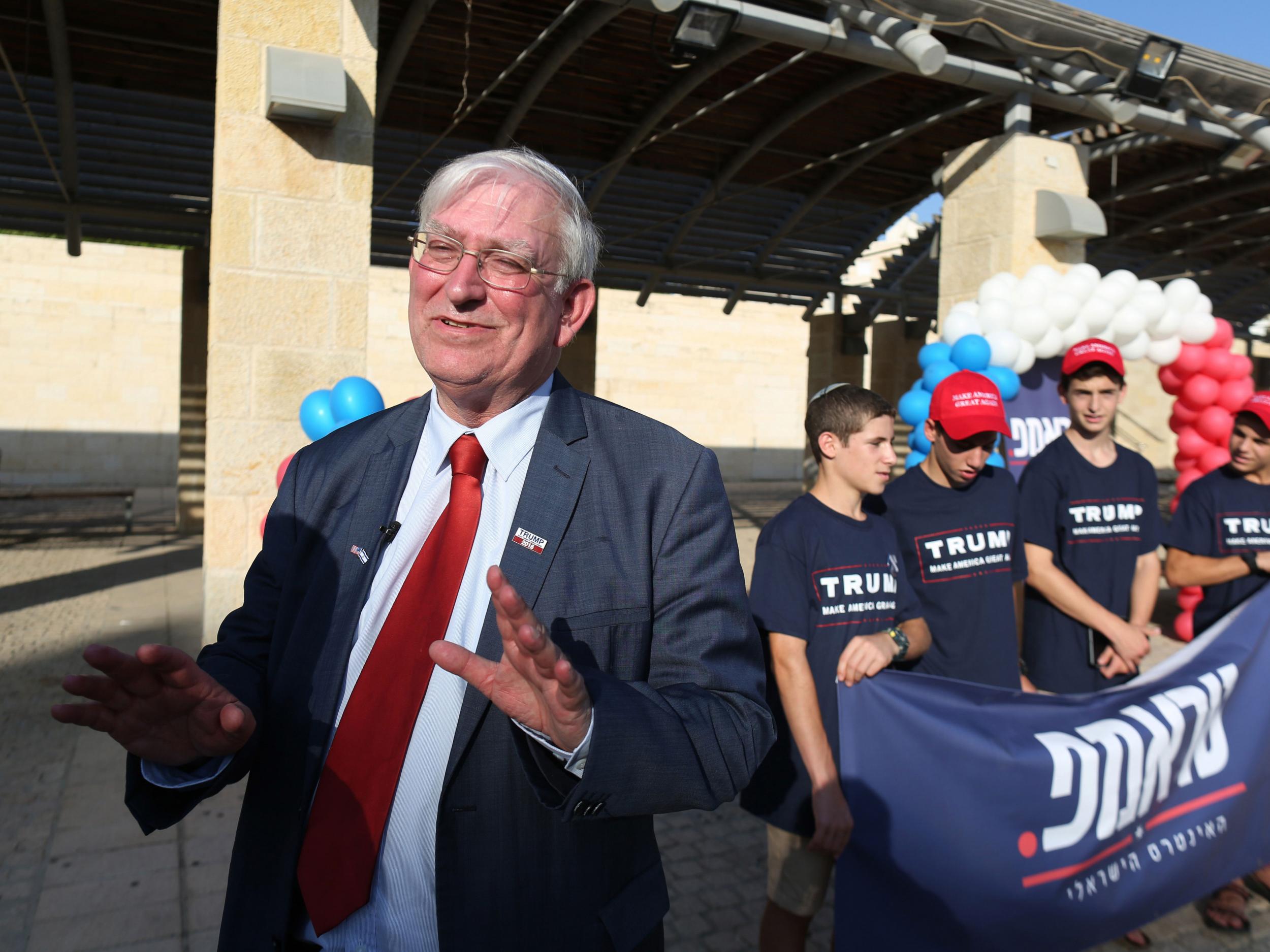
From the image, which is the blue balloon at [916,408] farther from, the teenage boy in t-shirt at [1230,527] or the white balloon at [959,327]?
the teenage boy in t-shirt at [1230,527]

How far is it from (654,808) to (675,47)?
684 cm

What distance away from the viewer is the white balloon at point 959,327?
6559 millimetres

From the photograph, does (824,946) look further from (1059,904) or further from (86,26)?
(86,26)

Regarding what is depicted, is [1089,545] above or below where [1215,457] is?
below

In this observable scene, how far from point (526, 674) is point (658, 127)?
1097 centimetres

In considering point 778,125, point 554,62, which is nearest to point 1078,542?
point 554,62

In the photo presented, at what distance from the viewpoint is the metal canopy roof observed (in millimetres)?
8484

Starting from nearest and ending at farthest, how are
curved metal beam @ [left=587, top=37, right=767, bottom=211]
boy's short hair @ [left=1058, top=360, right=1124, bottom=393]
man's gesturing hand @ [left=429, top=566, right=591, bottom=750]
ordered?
1. man's gesturing hand @ [left=429, top=566, right=591, bottom=750]
2. boy's short hair @ [left=1058, top=360, right=1124, bottom=393]
3. curved metal beam @ [left=587, top=37, right=767, bottom=211]

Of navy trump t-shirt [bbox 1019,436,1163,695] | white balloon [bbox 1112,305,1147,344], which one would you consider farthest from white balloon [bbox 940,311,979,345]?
navy trump t-shirt [bbox 1019,436,1163,695]

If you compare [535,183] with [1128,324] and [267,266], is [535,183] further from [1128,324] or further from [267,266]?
[1128,324]

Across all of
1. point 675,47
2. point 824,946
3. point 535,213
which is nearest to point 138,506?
point 675,47

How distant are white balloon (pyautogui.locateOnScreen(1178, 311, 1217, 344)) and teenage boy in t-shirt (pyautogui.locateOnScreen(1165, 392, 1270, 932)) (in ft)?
10.2

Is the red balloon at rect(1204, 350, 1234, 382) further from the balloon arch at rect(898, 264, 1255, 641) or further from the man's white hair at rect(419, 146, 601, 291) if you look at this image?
the man's white hair at rect(419, 146, 601, 291)

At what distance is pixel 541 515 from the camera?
174 cm
